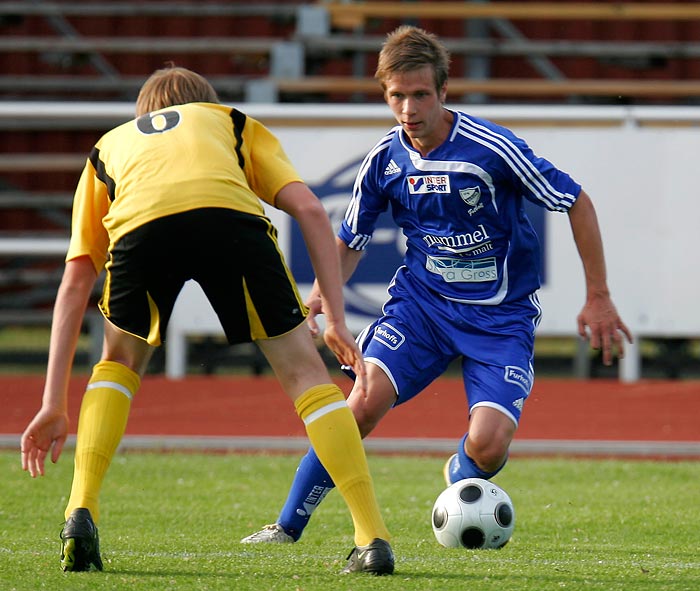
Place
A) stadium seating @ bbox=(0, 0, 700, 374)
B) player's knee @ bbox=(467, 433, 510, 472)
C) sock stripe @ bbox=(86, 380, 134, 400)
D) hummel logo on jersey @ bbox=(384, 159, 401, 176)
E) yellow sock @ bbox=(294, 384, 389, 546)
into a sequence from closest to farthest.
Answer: yellow sock @ bbox=(294, 384, 389, 546) < sock stripe @ bbox=(86, 380, 134, 400) < player's knee @ bbox=(467, 433, 510, 472) < hummel logo on jersey @ bbox=(384, 159, 401, 176) < stadium seating @ bbox=(0, 0, 700, 374)

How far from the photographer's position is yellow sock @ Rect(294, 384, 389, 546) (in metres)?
3.95

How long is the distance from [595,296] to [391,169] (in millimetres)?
1011

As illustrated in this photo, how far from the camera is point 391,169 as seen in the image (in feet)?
17.0

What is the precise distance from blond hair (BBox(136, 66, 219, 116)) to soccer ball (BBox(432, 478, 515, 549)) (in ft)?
5.99

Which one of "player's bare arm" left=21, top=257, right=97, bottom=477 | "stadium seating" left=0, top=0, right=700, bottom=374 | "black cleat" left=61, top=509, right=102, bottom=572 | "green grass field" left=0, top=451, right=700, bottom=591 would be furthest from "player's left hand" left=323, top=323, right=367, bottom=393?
"stadium seating" left=0, top=0, right=700, bottom=374

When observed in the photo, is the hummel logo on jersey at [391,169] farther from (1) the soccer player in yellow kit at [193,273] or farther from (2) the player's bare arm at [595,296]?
(1) the soccer player in yellow kit at [193,273]

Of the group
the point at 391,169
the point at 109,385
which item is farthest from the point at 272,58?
the point at 109,385

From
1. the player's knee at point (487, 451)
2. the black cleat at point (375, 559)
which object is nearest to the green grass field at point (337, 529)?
the black cleat at point (375, 559)

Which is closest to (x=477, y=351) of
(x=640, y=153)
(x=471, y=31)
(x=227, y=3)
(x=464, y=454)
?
(x=464, y=454)

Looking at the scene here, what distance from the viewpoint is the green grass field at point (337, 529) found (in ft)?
12.9

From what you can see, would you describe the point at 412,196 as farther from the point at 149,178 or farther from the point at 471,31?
the point at 471,31

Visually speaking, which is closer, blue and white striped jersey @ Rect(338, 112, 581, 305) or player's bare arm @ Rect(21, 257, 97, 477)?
player's bare arm @ Rect(21, 257, 97, 477)

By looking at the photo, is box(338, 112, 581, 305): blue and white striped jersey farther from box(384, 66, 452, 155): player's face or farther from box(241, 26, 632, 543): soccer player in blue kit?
box(384, 66, 452, 155): player's face

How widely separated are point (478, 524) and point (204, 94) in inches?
75.7
